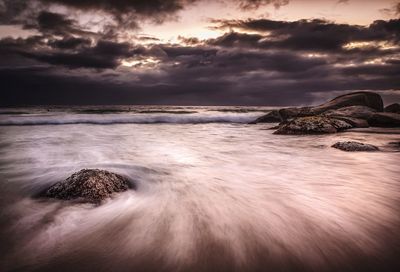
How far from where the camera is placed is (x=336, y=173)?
4.08 metres

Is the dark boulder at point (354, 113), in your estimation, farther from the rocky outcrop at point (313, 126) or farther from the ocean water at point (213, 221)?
the ocean water at point (213, 221)

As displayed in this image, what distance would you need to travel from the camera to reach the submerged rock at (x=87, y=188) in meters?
2.80

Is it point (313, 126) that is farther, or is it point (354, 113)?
point (354, 113)

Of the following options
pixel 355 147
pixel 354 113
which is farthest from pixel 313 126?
pixel 354 113

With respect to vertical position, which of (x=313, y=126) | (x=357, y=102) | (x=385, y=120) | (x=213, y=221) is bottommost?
(x=213, y=221)

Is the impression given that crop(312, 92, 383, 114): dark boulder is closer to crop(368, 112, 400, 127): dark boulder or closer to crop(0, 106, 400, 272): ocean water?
crop(368, 112, 400, 127): dark boulder

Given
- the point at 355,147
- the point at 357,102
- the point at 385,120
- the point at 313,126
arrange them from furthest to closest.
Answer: the point at 357,102 → the point at 385,120 → the point at 313,126 → the point at 355,147

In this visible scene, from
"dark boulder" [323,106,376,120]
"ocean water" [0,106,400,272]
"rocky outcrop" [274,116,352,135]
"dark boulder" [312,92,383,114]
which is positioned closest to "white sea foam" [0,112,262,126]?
"dark boulder" [312,92,383,114]

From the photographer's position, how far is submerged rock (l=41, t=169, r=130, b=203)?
2.80 metres

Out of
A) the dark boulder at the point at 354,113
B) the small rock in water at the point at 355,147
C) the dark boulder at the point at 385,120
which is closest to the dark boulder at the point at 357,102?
the dark boulder at the point at 354,113

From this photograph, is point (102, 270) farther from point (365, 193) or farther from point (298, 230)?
point (365, 193)

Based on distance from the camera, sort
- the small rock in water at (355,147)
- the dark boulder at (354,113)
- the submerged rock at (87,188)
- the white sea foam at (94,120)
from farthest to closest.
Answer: the white sea foam at (94,120) < the dark boulder at (354,113) < the small rock in water at (355,147) < the submerged rock at (87,188)

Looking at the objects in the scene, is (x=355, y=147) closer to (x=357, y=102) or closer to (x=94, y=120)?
(x=357, y=102)

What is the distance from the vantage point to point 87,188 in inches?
113
